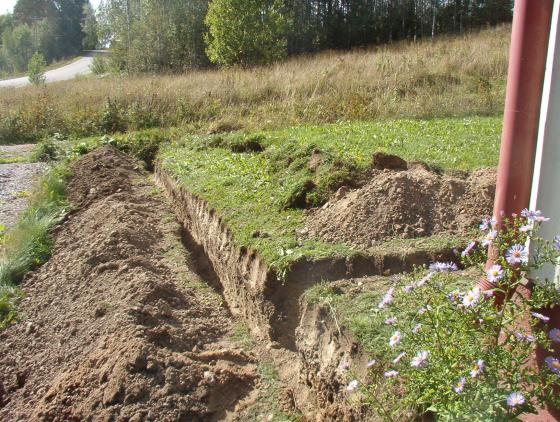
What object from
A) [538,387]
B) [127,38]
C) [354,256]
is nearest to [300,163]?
[354,256]

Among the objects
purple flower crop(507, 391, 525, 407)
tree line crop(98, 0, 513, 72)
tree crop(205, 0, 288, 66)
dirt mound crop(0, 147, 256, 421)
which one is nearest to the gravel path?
dirt mound crop(0, 147, 256, 421)

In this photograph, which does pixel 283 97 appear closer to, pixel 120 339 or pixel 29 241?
pixel 29 241

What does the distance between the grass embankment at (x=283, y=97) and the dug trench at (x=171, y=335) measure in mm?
7678

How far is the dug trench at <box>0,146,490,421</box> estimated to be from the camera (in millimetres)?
3711

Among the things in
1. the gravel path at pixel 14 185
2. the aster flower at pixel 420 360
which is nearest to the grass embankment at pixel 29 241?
the gravel path at pixel 14 185

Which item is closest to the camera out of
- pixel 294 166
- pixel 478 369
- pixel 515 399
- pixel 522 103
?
pixel 515 399

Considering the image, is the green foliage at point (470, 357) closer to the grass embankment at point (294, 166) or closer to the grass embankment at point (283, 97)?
the grass embankment at point (294, 166)

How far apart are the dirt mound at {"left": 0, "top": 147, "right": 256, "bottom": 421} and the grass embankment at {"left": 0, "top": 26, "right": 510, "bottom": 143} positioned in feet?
25.0

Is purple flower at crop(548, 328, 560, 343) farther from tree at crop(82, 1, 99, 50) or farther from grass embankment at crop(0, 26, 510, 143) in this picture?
tree at crop(82, 1, 99, 50)

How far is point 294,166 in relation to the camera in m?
6.52

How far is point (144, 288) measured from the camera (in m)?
4.86

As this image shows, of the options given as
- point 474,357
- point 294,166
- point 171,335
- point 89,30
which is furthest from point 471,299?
point 89,30

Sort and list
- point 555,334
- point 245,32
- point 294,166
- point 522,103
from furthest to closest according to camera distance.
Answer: point 245,32
point 294,166
point 522,103
point 555,334

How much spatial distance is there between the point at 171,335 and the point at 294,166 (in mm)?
2768
